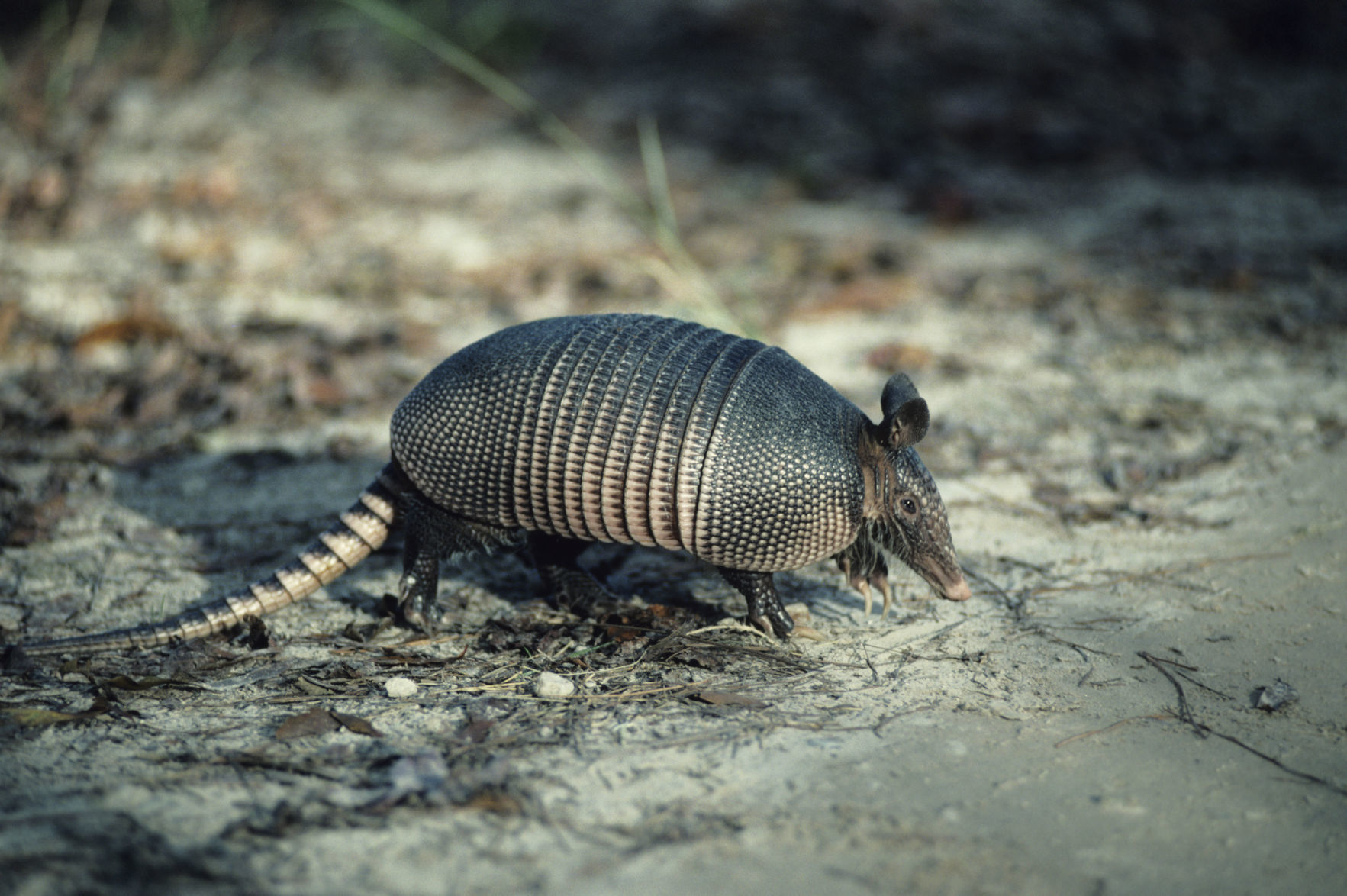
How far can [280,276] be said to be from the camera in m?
7.79

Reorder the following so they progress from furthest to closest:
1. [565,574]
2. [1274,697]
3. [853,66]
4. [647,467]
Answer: [853,66] < [565,574] < [647,467] < [1274,697]

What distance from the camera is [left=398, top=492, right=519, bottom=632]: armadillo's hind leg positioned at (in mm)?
4082

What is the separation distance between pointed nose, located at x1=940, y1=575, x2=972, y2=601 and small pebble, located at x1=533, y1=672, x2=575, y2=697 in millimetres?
1454

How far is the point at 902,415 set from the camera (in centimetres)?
371

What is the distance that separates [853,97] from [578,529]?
316 inches

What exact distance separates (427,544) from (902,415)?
1889mm

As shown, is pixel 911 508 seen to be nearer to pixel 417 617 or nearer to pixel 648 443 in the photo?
pixel 648 443

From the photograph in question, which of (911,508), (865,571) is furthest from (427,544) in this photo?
(911,508)

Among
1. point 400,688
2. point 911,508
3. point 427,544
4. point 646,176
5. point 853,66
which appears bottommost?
point 400,688

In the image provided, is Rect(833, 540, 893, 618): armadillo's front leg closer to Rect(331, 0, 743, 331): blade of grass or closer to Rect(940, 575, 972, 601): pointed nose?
Rect(940, 575, 972, 601): pointed nose

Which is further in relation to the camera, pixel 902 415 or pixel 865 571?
pixel 865 571

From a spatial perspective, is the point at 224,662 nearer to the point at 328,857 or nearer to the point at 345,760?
the point at 345,760

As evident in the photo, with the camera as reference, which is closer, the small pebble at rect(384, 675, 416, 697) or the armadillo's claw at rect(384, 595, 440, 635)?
the small pebble at rect(384, 675, 416, 697)

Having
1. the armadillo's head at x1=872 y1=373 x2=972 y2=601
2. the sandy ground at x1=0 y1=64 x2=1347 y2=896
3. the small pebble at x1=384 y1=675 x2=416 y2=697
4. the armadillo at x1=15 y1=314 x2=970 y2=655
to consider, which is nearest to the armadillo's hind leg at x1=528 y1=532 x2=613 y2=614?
the sandy ground at x1=0 y1=64 x2=1347 y2=896
